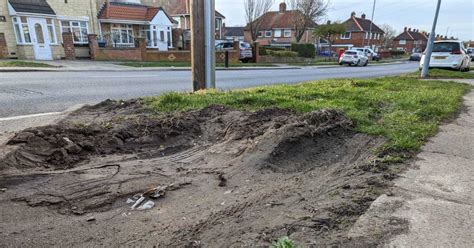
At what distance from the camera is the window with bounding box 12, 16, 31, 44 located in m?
23.7

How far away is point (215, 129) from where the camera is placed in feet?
15.9

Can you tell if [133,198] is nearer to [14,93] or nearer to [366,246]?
[366,246]

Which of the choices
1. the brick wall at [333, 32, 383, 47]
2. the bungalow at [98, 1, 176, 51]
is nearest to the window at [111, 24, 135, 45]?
the bungalow at [98, 1, 176, 51]

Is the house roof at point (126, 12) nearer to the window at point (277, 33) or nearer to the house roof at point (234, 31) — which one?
the window at point (277, 33)

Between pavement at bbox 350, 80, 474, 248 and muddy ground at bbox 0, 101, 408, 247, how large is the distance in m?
0.13

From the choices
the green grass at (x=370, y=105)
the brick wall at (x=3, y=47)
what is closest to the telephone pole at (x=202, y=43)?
the green grass at (x=370, y=105)

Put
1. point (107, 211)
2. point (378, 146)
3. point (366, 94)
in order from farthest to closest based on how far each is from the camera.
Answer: point (366, 94) → point (378, 146) → point (107, 211)

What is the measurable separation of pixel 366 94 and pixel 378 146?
395 centimetres

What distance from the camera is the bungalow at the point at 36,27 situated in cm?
2350

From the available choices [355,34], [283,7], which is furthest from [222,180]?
A: [355,34]

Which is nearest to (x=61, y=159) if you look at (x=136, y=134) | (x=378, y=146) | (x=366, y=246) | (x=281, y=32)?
(x=136, y=134)

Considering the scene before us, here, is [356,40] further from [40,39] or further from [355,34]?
[40,39]

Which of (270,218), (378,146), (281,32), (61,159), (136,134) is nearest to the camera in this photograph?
(270,218)

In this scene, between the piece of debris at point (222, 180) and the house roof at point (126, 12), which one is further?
the house roof at point (126, 12)
